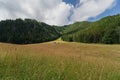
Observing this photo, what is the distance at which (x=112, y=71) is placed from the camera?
5.83 meters

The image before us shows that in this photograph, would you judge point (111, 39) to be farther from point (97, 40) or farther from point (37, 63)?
point (37, 63)

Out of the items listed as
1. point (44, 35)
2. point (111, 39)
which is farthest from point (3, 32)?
point (111, 39)

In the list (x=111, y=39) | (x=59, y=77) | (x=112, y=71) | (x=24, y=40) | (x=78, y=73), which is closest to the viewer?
(x=59, y=77)

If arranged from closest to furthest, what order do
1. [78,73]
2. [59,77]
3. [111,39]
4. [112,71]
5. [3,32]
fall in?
1. [59,77]
2. [78,73]
3. [112,71]
4. [111,39]
5. [3,32]

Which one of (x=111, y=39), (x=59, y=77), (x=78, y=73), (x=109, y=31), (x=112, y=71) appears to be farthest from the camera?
(x=109, y=31)

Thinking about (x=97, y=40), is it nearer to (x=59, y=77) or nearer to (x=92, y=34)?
(x=92, y=34)

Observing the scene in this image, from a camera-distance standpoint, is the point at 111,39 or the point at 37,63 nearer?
the point at 37,63

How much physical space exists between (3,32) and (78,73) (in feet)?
623

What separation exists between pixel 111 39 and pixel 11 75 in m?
112

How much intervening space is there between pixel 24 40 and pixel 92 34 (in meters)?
54.2

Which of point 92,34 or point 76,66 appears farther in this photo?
point 92,34

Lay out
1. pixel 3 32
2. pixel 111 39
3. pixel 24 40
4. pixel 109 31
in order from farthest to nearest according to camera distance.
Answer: pixel 3 32, pixel 24 40, pixel 109 31, pixel 111 39

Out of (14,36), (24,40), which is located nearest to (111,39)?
(24,40)

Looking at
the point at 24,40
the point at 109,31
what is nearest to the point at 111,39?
the point at 109,31
